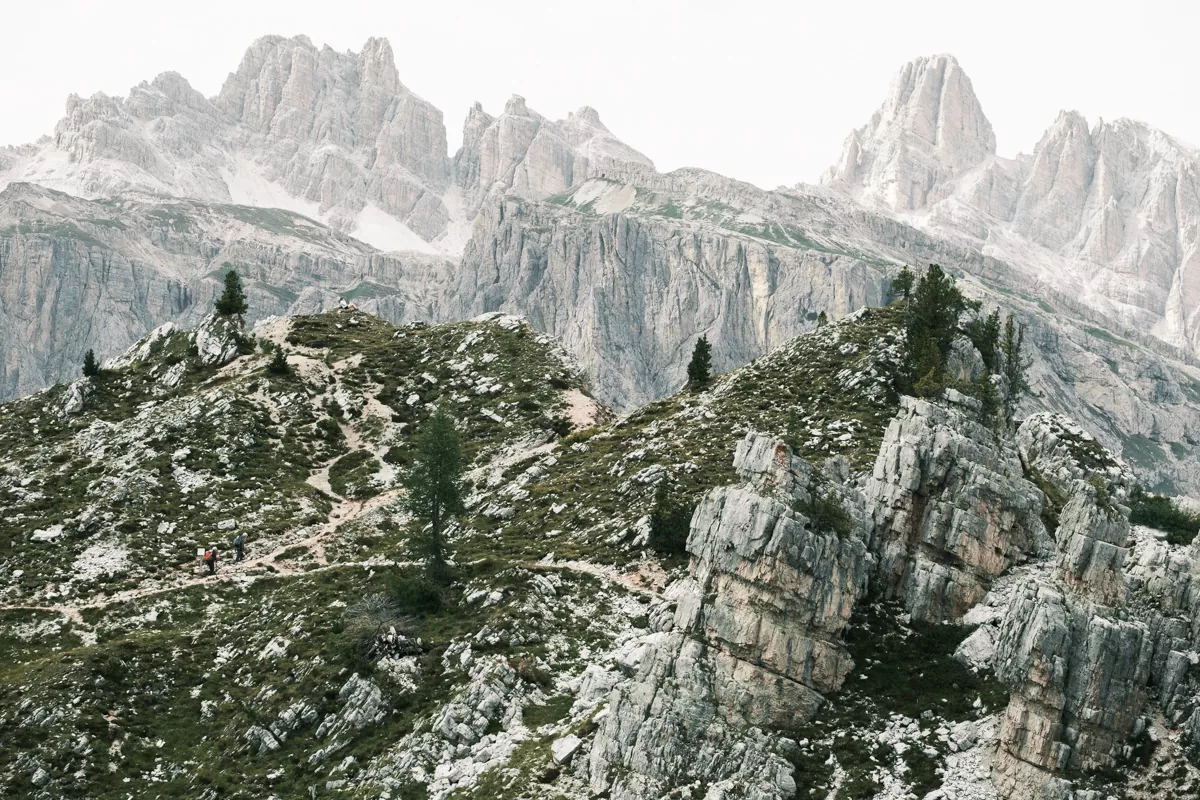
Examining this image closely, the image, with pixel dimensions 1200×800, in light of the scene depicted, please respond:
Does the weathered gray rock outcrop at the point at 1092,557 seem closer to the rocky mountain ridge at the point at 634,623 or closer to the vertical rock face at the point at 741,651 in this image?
the rocky mountain ridge at the point at 634,623

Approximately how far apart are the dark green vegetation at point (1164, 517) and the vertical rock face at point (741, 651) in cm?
6164

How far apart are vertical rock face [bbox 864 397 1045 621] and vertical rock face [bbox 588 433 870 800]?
422 cm

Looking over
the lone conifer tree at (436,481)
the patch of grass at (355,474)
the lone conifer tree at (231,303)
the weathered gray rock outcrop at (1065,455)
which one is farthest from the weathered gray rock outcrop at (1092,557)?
the lone conifer tree at (231,303)

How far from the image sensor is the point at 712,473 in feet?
253

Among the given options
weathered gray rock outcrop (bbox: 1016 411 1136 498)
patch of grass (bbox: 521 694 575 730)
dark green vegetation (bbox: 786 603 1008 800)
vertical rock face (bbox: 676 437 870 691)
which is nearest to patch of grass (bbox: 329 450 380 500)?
patch of grass (bbox: 521 694 575 730)

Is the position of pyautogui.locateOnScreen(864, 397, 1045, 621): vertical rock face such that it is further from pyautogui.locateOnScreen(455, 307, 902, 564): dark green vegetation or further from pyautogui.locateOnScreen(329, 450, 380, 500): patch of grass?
Result: pyautogui.locateOnScreen(329, 450, 380, 500): patch of grass

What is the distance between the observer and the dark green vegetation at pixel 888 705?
147 feet

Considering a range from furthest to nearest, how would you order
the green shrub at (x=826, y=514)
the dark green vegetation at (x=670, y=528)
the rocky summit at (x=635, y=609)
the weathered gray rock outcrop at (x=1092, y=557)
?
the dark green vegetation at (x=670, y=528)
the green shrub at (x=826, y=514)
the weathered gray rock outcrop at (x=1092, y=557)
the rocky summit at (x=635, y=609)

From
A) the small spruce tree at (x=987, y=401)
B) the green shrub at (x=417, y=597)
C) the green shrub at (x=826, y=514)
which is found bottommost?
the green shrub at (x=417, y=597)

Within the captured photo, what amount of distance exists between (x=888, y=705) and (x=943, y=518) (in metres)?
14.1

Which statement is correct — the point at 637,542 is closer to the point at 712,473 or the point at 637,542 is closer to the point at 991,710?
the point at 712,473

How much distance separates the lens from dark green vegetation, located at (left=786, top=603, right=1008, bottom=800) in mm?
44906

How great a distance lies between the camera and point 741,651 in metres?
49.8

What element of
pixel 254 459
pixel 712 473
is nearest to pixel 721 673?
pixel 712 473
